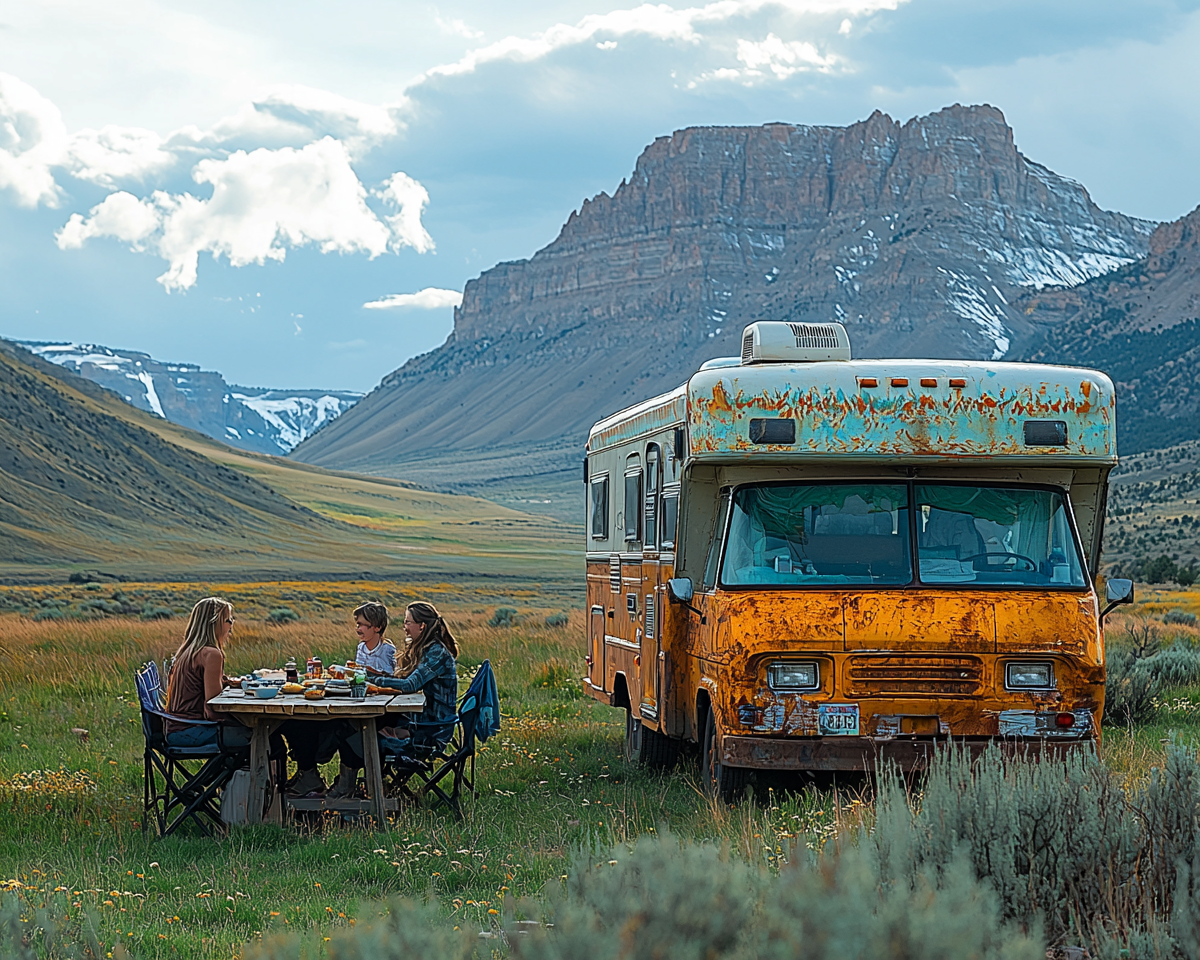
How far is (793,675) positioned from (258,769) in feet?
10.4

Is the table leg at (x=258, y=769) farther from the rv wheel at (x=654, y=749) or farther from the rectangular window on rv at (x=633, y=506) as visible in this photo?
the rectangular window on rv at (x=633, y=506)

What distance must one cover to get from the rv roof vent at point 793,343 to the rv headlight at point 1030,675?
246cm

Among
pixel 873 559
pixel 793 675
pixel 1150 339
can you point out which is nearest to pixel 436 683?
pixel 793 675

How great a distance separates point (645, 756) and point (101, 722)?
17.1 feet

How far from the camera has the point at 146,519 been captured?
7819 centimetres

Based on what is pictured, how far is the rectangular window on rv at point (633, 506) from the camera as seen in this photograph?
33.0 feet

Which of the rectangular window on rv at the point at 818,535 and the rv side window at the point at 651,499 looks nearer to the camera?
the rectangular window on rv at the point at 818,535

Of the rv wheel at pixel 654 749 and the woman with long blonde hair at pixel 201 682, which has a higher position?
the woman with long blonde hair at pixel 201 682

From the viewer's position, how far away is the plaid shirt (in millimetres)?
8727

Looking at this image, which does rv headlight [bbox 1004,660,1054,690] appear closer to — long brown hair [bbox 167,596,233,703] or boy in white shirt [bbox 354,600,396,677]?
boy in white shirt [bbox 354,600,396,677]

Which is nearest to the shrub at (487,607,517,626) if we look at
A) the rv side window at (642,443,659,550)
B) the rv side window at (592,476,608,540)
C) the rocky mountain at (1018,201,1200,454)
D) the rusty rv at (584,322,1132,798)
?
the rv side window at (592,476,608,540)

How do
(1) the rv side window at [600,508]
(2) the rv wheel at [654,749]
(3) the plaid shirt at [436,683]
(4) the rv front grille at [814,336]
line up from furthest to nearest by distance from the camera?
(1) the rv side window at [600,508], (2) the rv wheel at [654,749], (4) the rv front grille at [814,336], (3) the plaid shirt at [436,683]

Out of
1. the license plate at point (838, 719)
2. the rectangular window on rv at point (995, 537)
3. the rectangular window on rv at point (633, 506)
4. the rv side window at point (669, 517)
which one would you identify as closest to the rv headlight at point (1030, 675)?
the rectangular window on rv at point (995, 537)

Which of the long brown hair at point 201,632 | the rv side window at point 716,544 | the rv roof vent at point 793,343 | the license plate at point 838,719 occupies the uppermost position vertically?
the rv roof vent at point 793,343
